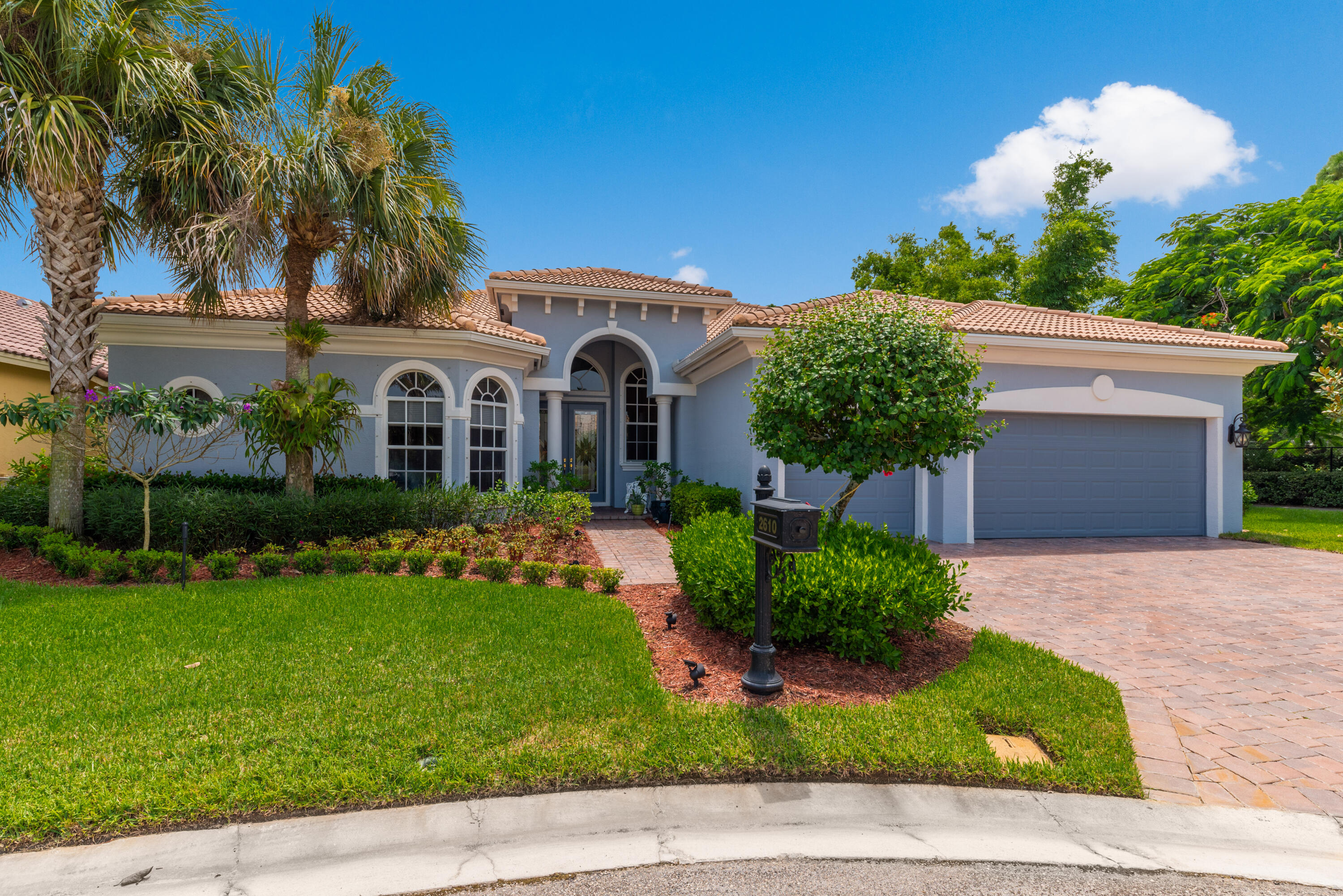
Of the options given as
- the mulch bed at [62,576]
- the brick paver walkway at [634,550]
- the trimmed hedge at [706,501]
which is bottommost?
the brick paver walkway at [634,550]

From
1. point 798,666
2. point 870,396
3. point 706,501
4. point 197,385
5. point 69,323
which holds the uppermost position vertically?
point 69,323

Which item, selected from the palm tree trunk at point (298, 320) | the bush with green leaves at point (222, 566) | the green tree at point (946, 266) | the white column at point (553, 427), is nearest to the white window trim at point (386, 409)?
the palm tree trunk at point (298, 320)

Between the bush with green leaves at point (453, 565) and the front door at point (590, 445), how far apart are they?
7975mm

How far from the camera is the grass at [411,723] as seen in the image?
116 inches

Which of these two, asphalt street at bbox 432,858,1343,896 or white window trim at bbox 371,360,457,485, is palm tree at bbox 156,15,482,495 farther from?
asphalt street at bbox 432,858,1343,896

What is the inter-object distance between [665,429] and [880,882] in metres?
12.1

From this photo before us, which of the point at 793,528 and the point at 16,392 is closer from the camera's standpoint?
the point at 793,528

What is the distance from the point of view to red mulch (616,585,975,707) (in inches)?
163

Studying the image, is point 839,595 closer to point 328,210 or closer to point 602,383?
point 328,210

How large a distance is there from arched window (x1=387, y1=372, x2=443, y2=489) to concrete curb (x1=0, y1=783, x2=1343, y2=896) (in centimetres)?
849

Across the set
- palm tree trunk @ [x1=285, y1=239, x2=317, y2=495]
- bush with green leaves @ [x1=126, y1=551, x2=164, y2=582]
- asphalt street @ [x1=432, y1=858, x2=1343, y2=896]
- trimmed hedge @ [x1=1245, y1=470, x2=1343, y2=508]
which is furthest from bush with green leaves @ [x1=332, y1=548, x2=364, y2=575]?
trimmed hedge @ [x1=1245, y1=470, x2=1343, y2=508]

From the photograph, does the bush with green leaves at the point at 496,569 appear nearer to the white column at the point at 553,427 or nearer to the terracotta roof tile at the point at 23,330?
the white column at the point at 553,427

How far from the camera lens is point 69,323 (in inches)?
320

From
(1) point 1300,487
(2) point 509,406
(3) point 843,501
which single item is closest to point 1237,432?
(3) point 843,501
